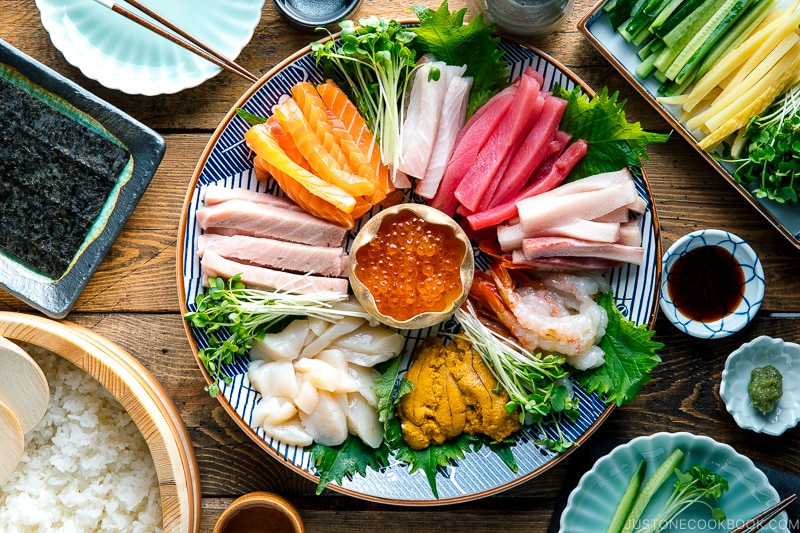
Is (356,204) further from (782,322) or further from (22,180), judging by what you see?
(782,322)

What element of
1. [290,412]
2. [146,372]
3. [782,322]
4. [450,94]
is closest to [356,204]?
[450,94]

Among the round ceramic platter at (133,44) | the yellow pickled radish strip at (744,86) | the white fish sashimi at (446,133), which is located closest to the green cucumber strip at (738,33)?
the yellow pickled radish strip at (744,86)

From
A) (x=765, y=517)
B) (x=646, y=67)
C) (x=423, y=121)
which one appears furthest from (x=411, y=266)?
(x=765, y=517)

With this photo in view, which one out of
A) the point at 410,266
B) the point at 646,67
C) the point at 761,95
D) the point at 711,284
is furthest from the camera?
the point at 711,284

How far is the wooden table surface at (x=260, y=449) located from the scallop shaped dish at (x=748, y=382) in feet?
0.37

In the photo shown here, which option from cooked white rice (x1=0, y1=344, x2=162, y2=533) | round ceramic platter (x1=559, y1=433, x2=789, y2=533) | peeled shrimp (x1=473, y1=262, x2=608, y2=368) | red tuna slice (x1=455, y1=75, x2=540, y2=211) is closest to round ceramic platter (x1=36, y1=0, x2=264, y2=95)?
red tuna slice (x1=455, y1=75, x2=540, y2=211)

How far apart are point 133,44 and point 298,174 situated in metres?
1.15

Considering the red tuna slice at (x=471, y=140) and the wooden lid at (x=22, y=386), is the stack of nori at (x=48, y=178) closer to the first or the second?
the wooden lid at (x=22, y=386)

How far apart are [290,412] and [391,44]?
5.70 feet

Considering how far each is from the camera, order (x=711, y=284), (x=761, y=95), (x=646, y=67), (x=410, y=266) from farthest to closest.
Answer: (x=711, y=284)
(x=646, y=67)
(x=761, y=95)
(x=410, y=266)

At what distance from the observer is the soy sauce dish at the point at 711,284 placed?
306cm

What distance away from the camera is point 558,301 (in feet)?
9.78

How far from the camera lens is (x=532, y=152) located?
292 centimetres

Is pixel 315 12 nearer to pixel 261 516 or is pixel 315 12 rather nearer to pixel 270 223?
pixel 270 223
